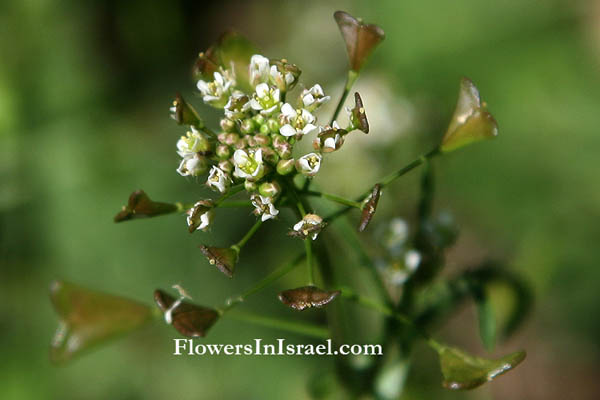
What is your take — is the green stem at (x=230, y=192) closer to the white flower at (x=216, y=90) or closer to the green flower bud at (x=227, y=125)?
the green flower bud at (x=227, y=125)

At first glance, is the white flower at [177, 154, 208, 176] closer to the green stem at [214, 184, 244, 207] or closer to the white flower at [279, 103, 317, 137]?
the green stem at [214, 184, 244, 207]

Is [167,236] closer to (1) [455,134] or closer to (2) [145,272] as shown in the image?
(2) [145,272]

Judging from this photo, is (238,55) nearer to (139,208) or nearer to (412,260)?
(139,208)

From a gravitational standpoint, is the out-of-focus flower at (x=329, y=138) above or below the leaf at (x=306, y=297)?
above

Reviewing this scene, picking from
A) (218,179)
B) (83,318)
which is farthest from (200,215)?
(83,318)

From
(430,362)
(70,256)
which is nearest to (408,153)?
(430,362)

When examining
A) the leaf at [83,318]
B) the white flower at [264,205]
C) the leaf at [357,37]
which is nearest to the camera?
the white flower at [264,205]

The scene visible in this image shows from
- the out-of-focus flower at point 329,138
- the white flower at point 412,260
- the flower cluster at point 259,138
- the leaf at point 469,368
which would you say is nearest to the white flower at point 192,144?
the flower cluster at point 259,138

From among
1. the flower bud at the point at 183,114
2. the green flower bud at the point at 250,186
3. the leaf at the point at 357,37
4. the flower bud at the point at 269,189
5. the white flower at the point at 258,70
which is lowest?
the flower bud at the point at 269,189
